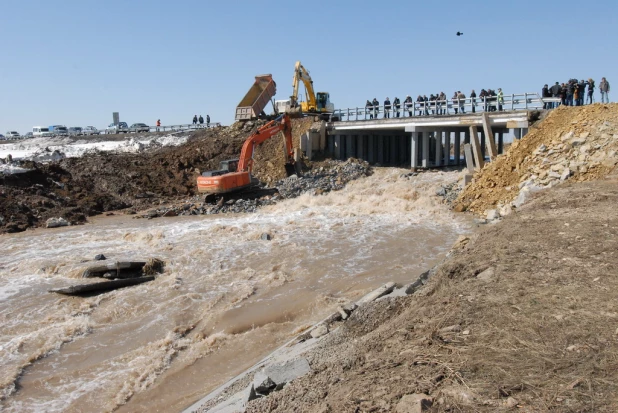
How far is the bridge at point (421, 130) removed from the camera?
23797 millimetres

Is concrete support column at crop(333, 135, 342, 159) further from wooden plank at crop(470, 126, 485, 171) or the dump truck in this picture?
wooden plank at crop(470, 126, 485, 171)

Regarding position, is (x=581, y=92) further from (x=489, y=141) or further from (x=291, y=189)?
(x=291, y=189)

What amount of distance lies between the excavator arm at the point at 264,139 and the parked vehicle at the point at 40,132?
31.7 meters

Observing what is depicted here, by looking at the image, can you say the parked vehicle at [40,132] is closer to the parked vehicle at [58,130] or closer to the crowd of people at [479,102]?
the parked vehicle at [58,130]

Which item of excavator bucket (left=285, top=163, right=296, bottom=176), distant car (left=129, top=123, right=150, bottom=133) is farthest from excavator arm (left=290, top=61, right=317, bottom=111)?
distant car (left=129, top=123, right=150, bottom=133)

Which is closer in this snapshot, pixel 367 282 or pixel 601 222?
pixel 601 222

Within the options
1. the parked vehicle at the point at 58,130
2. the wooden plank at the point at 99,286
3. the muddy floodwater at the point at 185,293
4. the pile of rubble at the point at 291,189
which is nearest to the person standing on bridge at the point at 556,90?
the muddy floodwater at the point at 185,293

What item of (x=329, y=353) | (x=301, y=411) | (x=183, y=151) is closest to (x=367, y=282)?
(x=329, y=353)

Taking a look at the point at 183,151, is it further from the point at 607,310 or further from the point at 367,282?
the point at 607,310

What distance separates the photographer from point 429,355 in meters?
5.22

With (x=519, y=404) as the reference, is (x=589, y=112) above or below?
above

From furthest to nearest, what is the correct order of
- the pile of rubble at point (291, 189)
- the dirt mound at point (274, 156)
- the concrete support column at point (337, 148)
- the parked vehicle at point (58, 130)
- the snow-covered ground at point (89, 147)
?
1. the parked vehicle at point (58, 130)
2. the snow-covered ground at point (89, 147)
3. the concrete support column at point (337, 148)
4. the dirt mound at point (274, 156)
5. the pile of rubble at point (291, 189)

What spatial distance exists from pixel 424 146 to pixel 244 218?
12615 mm

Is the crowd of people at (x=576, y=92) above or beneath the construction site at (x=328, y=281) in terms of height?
above
